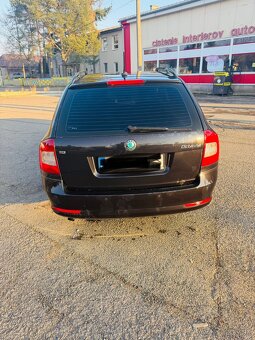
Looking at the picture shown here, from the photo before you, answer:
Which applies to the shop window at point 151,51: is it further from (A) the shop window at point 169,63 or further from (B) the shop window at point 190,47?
(B) the shop window at point 190,47

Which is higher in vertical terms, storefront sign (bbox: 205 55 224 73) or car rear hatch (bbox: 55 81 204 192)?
storefront sign (bbox: 205 55 224 73)

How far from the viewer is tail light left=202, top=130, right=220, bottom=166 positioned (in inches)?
107

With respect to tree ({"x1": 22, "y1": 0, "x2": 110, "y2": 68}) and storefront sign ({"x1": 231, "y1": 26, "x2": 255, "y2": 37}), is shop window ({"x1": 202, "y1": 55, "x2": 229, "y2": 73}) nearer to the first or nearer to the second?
storefront sign ({"x1": 231, "y1": 26, "x2": 255, "y2": 37})

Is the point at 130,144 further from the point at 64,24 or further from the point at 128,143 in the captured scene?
the point at 64,24

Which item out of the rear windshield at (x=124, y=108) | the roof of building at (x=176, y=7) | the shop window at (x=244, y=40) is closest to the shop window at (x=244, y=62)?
the shop window at (x=244, y=40)

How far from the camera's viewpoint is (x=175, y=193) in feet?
8.79

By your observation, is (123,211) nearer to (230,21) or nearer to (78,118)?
(78,118)

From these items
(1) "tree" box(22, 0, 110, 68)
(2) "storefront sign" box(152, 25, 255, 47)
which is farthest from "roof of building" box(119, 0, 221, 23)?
(1) "tree" box(22, 0, 110, 68)

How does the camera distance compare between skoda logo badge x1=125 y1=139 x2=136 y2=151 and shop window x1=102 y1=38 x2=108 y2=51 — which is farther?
shop window x1=102 y1=38 x2=108 y2=51

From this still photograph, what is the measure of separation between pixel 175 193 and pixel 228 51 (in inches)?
743

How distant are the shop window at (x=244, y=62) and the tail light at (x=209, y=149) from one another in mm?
17475

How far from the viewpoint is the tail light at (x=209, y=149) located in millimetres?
2711

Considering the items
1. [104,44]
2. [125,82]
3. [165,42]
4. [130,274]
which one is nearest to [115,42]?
[104,44]

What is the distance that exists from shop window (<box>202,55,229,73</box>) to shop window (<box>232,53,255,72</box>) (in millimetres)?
588
